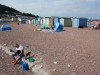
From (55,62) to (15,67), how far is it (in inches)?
94.0

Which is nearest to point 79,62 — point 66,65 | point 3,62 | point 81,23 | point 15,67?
point 66,65

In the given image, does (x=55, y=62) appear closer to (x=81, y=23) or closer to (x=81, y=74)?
(x=81, y=74)

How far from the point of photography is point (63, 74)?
838 cm

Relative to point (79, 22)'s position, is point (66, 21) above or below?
above

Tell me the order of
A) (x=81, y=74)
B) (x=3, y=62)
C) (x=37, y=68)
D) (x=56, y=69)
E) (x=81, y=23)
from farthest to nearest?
(x=81, y=23)
(x=3, y=62)
(x=37, y=68)
(x=56, y=69)
(x=81, y=74)

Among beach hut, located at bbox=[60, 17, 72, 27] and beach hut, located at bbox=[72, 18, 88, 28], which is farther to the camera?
beach hut, located at bbox=[60, 17, 72, 27]

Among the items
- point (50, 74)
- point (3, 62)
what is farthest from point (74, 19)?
point (50, 74)

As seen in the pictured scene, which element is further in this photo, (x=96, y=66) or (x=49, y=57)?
(x=49, y=57)

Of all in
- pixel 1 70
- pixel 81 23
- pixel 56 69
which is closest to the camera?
pixel 56 69

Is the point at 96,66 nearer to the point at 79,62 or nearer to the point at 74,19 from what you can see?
the point at 79,62

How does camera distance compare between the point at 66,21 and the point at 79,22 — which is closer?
the point at 79,22

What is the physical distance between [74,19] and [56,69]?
38.4 meters

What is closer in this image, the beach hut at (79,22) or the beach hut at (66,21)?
the beach hut at (79,22)

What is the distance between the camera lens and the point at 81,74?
8242 mm
